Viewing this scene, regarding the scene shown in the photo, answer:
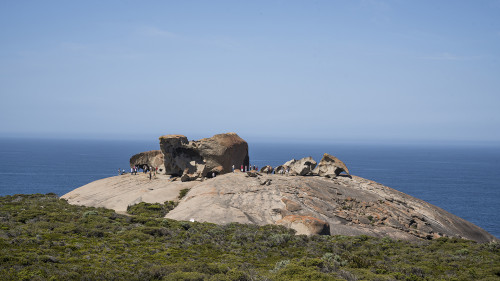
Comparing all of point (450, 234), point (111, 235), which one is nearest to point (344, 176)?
point (450, 234)

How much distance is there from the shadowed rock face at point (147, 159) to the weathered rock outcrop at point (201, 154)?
15.7ft

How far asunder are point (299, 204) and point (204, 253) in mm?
16935

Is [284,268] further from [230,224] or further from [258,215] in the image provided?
[258,215]

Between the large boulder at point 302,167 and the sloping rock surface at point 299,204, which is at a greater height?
the large boulder at point 302,167

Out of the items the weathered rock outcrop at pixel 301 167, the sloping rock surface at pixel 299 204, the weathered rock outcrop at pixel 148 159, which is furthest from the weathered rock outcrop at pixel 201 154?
the weathered rock outcrop at pixel 301 167

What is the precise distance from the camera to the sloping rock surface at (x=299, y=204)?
134 feet

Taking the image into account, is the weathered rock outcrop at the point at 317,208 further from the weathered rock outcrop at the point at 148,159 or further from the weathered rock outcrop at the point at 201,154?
the weathered rock outcrop at the point at 148,159

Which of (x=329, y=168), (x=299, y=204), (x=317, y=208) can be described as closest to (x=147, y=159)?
(x=329, y=168)

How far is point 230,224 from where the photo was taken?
124 ft

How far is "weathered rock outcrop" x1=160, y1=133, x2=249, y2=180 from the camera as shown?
5578cm

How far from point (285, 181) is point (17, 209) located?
28.1 meters

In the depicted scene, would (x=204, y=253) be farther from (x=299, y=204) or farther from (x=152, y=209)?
(x=152, y=209)

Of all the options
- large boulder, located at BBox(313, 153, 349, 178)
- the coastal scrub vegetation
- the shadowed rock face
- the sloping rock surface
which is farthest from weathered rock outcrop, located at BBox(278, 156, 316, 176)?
the coastal scrub vegetation

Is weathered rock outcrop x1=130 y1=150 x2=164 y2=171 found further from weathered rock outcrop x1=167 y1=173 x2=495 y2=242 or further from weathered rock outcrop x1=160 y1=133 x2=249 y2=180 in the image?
weathered rock outcrop x1=167 y1=173 x2=495 y2=242
